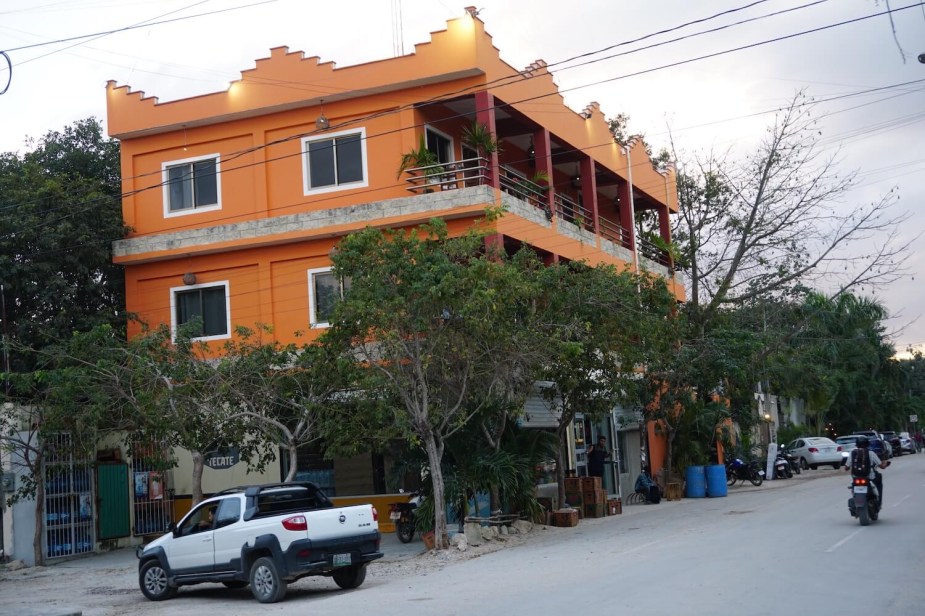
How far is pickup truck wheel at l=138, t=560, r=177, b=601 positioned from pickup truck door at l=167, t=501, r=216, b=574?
0.36 metres

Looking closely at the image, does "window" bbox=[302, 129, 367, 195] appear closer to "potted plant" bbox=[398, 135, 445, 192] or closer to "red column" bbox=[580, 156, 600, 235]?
"potted plant" bbox=[398, 135, 445, 192]

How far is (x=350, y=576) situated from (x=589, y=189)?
18.9 m

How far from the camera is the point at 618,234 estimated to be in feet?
121

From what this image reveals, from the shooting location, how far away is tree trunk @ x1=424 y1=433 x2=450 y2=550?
1981cm

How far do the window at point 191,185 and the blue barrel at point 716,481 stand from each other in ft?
57.0

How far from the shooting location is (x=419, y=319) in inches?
757

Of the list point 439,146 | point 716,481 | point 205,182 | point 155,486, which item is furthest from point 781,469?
point 205,182

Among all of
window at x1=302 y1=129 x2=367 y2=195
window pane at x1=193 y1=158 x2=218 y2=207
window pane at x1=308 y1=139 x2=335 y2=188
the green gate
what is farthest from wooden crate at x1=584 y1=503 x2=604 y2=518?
window pane at x1=193 y1=158 x2=218 y2=207

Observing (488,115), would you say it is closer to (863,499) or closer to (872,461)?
(872,461)

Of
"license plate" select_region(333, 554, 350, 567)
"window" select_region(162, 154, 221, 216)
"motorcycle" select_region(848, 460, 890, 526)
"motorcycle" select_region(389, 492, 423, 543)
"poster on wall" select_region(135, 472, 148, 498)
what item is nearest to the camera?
"license plate" select_region(333, 554, 350, 567)

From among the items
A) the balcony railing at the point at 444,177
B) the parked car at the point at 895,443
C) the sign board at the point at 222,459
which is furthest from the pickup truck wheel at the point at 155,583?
the parked car at the point at 895,443

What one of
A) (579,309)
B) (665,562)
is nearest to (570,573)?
(665,562)

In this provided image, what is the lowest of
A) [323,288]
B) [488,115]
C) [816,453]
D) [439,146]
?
[816,453]

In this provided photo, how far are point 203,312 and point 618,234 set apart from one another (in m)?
15.8
